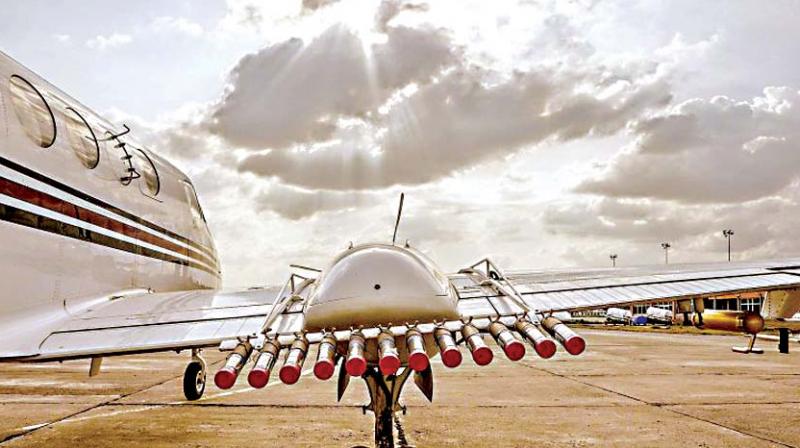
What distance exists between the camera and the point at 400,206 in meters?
5.94

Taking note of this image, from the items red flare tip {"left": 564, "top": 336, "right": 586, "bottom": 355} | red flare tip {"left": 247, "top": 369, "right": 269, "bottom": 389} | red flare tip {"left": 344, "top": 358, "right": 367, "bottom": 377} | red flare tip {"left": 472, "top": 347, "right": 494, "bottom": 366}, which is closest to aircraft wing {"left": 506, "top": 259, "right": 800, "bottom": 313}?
red flare tip {"left": 564, "top": 336, "right": 586, "bottom": 355}

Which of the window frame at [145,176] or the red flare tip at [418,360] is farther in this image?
the window frame at [145,176]

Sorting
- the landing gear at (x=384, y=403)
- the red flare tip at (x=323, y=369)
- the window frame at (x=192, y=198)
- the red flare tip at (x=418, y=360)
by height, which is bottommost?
the landing gear at (x=384, y=403)

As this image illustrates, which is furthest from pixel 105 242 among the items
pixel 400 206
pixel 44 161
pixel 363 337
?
pixel 363 337

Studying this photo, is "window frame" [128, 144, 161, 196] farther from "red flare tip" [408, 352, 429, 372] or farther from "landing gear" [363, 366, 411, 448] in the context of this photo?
"red flare tip" [408, 352, 429, 372]

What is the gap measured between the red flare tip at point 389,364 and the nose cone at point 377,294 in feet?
1.93

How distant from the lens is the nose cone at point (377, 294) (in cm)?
400

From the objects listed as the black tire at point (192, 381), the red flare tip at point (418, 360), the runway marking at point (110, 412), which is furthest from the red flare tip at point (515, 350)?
the black tire at point (192, 381)

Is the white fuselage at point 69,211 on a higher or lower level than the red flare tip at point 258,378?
higher

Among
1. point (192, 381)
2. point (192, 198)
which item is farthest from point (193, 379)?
point (192, 198)

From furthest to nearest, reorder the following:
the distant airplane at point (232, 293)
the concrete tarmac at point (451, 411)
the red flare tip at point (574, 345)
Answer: the concrete tarmac at point (451, 411), the distant airplane at point (232, 293), the red flare tip at point (574, 345)

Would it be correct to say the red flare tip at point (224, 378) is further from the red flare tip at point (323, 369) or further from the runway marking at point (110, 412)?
the runway marking at point (110, 412)

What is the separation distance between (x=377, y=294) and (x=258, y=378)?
1031 millimetres

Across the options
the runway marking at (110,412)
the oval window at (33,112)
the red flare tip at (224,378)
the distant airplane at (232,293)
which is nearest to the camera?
the red flare tip at (224,378)
